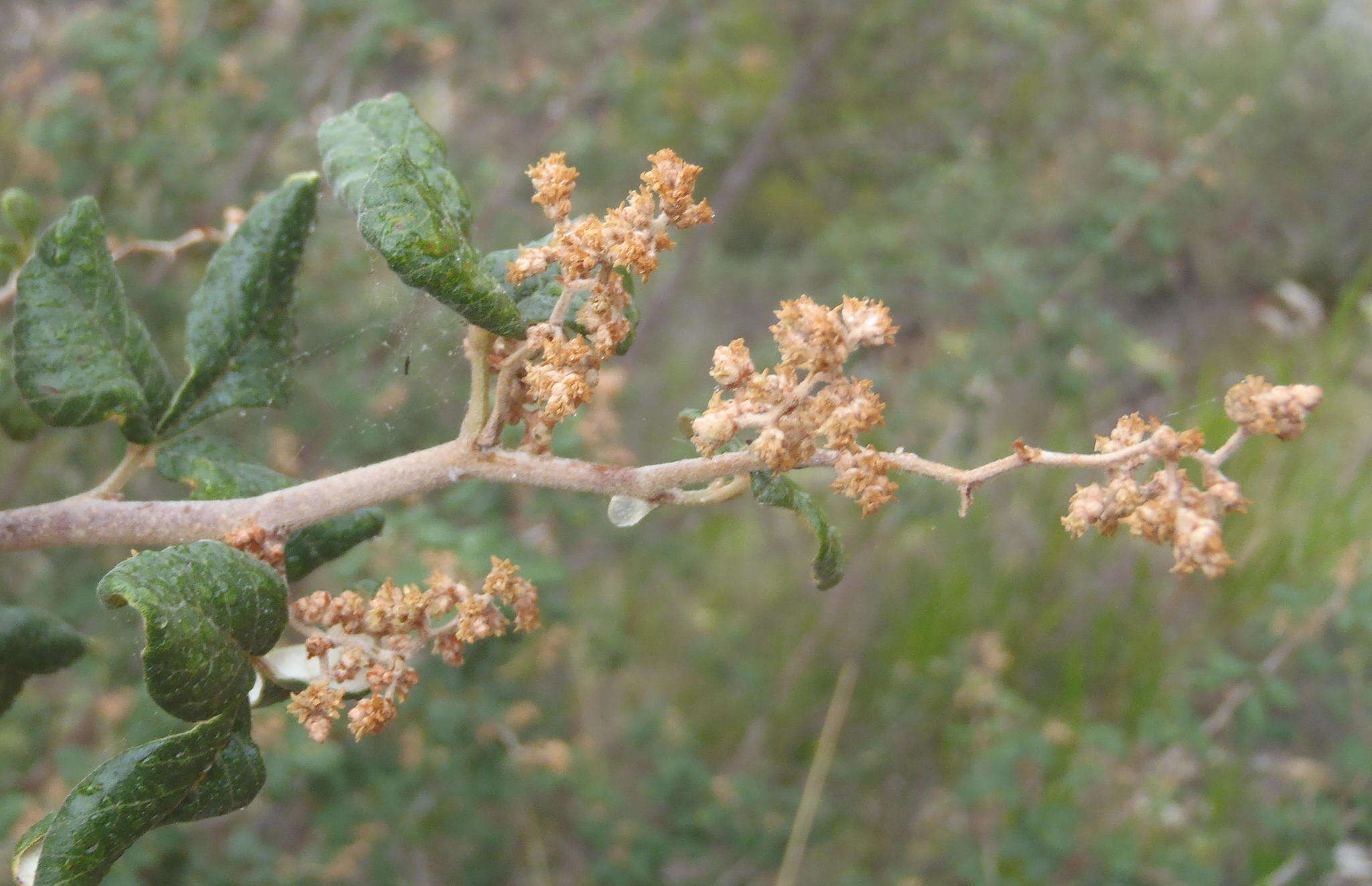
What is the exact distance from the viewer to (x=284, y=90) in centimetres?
282

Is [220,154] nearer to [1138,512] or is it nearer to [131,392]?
[131,392]

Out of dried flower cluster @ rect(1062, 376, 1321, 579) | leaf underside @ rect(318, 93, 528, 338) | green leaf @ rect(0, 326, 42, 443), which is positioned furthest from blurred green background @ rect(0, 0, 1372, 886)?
dried flower cluster @ rect(1062, 376, 1321, 579)

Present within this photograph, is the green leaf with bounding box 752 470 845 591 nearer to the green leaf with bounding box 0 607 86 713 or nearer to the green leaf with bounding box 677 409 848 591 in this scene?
the green leaf with bounding box 677 409 848 591

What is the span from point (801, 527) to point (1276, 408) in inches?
73.5

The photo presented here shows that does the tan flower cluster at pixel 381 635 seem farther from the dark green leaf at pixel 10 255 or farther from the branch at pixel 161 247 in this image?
the dark green leaf at pixel 10 255

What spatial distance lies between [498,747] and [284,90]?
1.72 metres

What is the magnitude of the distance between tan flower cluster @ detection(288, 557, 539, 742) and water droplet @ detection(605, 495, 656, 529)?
3.1 inches

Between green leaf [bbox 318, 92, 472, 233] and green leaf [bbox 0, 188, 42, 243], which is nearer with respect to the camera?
green leaf [bbox 318, 92, 472, 233]

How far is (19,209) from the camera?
1008 mm

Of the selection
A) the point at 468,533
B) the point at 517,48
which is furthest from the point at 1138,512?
the point at 517,48

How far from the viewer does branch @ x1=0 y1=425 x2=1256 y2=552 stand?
70cm

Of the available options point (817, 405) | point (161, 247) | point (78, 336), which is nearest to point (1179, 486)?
point (817, 405)

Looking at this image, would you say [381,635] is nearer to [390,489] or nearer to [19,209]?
[390,489]

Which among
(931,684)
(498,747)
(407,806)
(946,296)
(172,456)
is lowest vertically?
(931,684)
